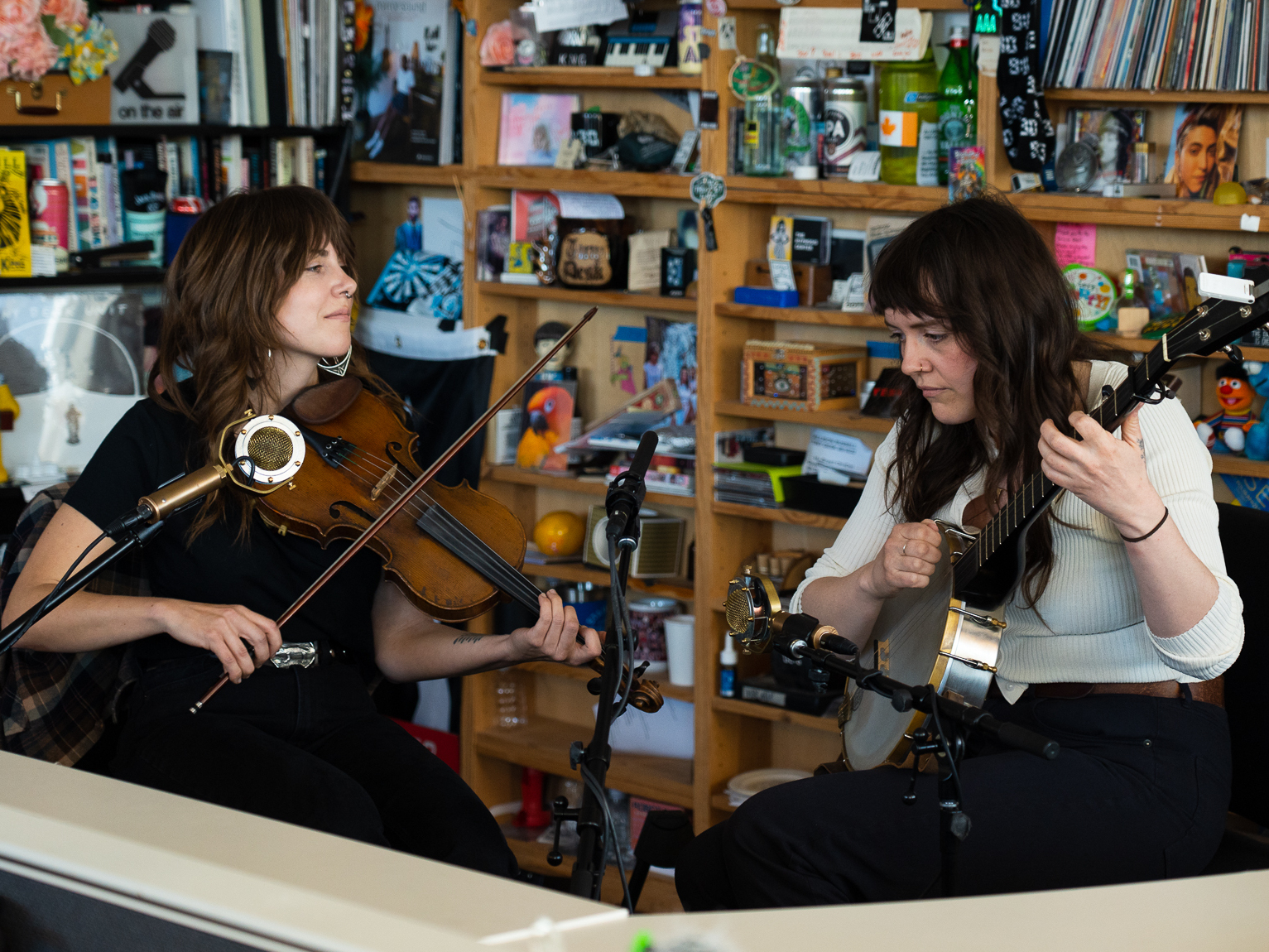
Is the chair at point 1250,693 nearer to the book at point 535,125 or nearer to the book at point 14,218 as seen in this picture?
the book at point 535,125

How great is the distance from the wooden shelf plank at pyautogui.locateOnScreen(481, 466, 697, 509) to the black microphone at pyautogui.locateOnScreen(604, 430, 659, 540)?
1628 mm

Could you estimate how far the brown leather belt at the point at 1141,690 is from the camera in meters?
1.67

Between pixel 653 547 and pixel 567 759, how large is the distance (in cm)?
59

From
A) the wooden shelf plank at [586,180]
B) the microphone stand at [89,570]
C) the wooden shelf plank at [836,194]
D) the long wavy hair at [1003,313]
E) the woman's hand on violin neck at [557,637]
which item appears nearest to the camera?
the microphone stand at [89,570]

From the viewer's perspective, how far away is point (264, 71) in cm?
326

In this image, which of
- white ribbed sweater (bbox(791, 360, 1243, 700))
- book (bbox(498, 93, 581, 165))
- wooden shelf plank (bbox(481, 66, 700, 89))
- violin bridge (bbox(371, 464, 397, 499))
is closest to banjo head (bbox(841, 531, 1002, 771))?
white ribbed sweater (bbox(791, 360, 1243, 700))

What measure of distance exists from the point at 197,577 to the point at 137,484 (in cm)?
16

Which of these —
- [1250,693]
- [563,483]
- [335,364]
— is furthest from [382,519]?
[563,483]

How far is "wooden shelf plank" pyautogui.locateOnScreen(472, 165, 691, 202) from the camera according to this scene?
2971mm

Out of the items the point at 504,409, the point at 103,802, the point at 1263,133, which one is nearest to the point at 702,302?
the point at 504,409

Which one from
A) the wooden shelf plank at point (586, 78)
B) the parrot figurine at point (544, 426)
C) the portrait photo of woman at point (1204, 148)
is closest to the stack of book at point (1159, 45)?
the portrait photo of woman at point (1204, 148)

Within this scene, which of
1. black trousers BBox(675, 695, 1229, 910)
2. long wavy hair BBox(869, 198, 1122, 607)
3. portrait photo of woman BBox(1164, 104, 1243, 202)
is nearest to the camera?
black trousers BBox(675, 695, 1229, 910)

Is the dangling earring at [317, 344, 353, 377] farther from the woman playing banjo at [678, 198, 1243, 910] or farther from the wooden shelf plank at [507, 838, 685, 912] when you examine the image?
the wooden shelf plank at [507, 838, 685, 912]

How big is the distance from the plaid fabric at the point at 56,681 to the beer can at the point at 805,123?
161 centimetres
